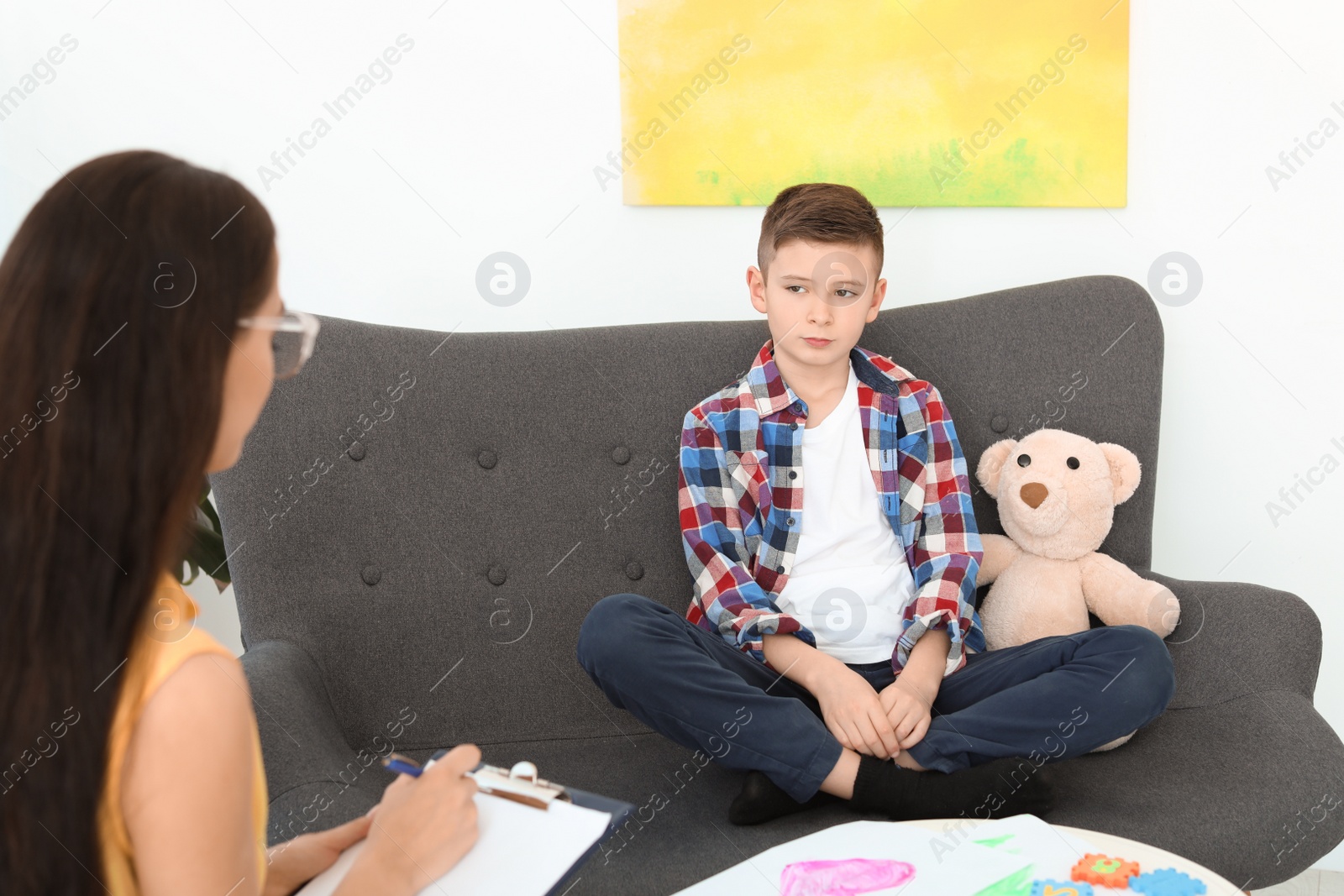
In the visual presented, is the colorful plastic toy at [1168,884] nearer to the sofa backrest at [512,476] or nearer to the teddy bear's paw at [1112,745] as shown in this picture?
the teddy bear's paw at [1112,745]

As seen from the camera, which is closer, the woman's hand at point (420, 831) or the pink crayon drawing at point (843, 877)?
the woman's hand at point (420, 831)

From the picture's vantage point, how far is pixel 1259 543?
6.64 feet

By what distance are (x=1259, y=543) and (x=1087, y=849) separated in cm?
134

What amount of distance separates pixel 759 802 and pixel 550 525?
0.56 meters

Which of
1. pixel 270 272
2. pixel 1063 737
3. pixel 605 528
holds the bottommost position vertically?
pixel 1063 737

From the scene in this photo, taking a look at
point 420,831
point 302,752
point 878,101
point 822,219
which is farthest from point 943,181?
point 420,831

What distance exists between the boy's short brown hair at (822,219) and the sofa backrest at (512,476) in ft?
0.54

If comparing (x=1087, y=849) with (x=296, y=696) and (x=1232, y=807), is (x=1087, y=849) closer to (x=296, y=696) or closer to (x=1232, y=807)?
(x=1232, y=807)

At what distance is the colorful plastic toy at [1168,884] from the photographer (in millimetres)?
864

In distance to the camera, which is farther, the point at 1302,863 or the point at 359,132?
the point at 359,132

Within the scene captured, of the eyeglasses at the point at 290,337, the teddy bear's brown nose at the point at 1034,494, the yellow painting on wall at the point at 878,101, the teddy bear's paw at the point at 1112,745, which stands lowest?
the teddy bear's paw at the point at 1112,745

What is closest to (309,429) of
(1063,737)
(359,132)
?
(359,132)

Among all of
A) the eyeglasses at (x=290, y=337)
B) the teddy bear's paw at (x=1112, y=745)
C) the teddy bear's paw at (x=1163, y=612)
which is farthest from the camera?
the teddy bear's paw at (x=1163, y=612)

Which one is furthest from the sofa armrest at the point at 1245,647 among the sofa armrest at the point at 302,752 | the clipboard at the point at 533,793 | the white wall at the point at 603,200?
the sofa armrest at the point at 302,752
